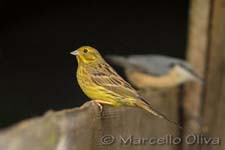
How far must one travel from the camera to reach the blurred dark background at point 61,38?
29.4ft

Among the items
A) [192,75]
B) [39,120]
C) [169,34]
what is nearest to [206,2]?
[192,75]

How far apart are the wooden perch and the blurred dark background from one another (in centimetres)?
444

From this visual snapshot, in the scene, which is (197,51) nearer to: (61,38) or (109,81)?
(61,38)

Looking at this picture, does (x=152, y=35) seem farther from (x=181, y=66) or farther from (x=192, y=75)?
(x=192, y=75)

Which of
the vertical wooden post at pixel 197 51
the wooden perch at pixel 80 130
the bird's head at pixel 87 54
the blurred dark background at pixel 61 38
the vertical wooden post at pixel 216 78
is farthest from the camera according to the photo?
the blurred dark background at pixel 61 38

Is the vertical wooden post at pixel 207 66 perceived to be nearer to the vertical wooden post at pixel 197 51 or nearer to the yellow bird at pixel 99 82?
the vertical wooden post at pixel 197 51

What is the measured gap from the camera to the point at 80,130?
328 cm

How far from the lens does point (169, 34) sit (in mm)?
9500

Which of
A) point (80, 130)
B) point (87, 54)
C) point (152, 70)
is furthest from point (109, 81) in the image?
point (152, 70)

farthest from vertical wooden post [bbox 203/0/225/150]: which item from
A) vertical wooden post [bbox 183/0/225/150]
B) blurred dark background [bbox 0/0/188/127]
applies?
blurred dark background [bbox 0/0/188/127]

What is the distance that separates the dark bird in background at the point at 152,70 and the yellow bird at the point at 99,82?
3294 mm

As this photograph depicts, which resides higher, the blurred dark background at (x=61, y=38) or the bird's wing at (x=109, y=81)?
the bird's wing at (x=109, y=81)

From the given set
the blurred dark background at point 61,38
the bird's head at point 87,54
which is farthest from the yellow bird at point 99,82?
the blurred dark background at point 61,38

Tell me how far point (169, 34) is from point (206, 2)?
98.2 inches
